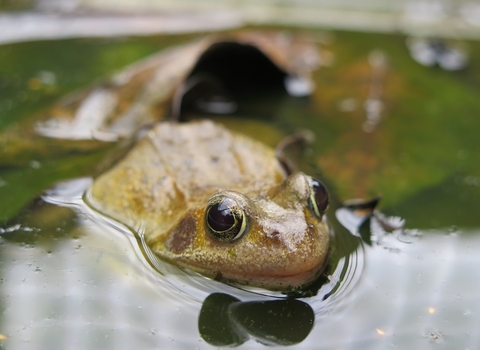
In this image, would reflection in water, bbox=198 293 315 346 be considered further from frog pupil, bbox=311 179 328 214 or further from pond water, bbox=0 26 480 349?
frog pupil, bbox=311 179 328 214

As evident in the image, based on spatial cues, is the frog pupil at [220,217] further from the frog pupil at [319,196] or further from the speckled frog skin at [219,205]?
the frog pupil at [319,196]

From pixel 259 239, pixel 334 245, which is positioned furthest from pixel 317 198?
pixel 259 239

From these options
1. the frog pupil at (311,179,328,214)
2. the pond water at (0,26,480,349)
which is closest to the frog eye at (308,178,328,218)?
the frog pupil at (311,179,328,214)

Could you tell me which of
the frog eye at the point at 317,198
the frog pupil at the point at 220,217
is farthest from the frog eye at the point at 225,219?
the frog eye at the point at 317,198

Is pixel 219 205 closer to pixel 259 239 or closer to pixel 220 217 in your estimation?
pixel 220 217

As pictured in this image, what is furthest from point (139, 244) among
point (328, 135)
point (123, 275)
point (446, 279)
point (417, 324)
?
point (328, 135)

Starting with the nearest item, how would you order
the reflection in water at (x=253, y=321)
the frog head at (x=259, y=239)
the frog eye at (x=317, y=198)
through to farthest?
the reflection in water at (x=253, y=321) < the frog head at (x=259, y=239) < the frog eye at (x=317, y=198)
